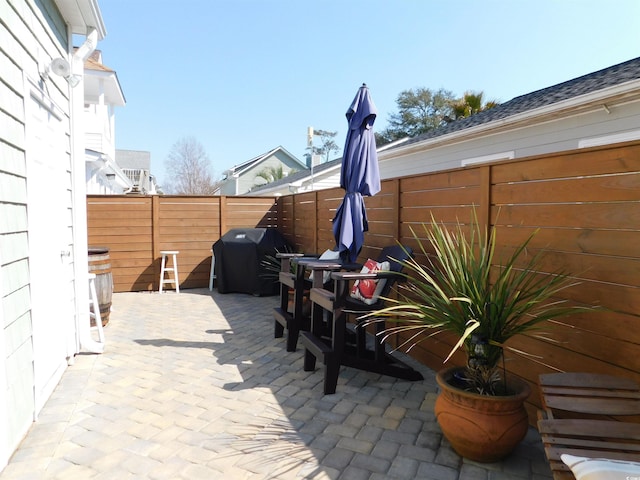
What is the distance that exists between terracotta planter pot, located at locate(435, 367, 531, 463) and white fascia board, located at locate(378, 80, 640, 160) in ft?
13.0

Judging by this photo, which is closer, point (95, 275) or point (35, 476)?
point (35, 476)

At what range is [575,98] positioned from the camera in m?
5.16

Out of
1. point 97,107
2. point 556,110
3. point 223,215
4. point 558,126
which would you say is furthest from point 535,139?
point 97,107

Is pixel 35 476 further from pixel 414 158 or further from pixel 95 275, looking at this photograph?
pixel 414 158

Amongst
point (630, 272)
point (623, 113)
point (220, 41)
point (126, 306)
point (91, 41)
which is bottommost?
point (126, 306)

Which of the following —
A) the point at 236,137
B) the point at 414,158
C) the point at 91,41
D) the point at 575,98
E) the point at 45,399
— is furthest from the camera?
the point at 236,137

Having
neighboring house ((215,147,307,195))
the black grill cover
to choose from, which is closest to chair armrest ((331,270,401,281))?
the black grill cover

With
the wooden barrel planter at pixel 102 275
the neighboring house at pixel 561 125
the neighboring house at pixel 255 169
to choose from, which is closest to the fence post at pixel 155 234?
the wooden barrel planter at pixel 102 275

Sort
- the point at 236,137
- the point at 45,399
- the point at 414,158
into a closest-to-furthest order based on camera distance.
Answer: the point at 45,399 < the point at 414,158 < the point at 236,137

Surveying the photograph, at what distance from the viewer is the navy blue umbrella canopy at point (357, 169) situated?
3941mm

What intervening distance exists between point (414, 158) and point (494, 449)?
23.9 ft

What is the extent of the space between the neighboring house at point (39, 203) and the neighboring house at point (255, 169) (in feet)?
74.3

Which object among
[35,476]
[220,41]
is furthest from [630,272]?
[220,41]

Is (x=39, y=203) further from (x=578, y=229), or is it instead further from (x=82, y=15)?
(x=578, y=229)
